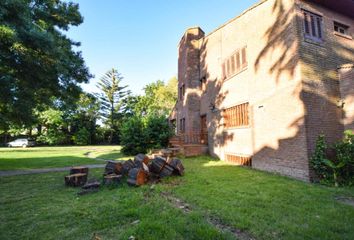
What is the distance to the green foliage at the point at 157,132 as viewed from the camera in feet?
49.2

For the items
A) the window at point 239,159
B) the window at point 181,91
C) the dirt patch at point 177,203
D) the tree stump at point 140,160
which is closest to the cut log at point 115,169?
the tree stump at point 140,160

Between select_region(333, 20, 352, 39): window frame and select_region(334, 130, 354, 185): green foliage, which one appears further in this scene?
select_region(333, 20, 352, 39): window frame

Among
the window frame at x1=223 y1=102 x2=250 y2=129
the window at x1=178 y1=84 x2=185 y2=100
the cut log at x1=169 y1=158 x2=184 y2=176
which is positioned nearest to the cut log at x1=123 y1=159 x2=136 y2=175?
the cut log at x1=169 y1=158 x2=184 y2=176

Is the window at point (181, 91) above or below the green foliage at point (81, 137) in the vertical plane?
above

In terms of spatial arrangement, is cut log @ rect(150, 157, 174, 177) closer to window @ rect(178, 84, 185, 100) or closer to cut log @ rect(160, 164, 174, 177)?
cut log @ rect(160, 164, 174, 177)

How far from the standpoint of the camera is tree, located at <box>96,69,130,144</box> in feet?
140

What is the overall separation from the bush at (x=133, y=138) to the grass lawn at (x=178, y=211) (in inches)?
342

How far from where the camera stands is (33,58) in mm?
7223

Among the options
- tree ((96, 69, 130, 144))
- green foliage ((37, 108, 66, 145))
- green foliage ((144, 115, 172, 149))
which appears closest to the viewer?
green foliage ((144, 115, 172, 149))

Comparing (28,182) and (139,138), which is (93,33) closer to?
(139,138)

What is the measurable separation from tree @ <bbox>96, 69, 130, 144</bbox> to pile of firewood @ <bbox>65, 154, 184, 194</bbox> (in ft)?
114

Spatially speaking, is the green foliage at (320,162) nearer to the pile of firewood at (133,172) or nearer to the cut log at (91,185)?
the pile of firewood at (133,172)

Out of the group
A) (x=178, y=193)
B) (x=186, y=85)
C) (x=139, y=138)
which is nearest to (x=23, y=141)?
(x=139, y=138)

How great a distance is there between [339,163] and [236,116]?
5024mm
